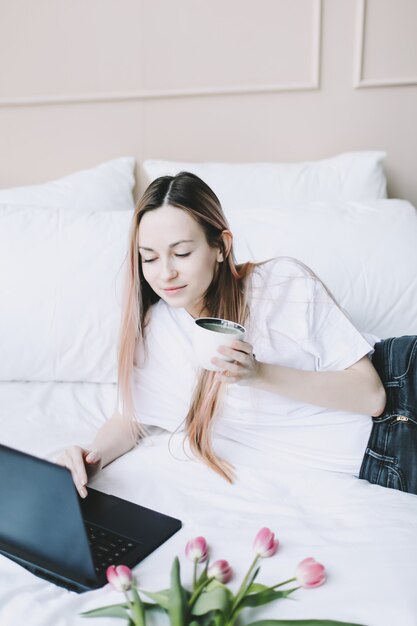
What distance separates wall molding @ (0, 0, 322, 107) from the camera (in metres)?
1.92

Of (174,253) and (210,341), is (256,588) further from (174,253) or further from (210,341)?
(174,253)

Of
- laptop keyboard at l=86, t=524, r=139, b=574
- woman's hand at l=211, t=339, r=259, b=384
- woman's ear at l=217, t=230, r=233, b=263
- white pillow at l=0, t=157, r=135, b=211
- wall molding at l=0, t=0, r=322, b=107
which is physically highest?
wall molding at l=0, t=0, r=322, b=107

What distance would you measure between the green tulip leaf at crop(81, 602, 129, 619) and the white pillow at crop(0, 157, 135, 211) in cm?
127

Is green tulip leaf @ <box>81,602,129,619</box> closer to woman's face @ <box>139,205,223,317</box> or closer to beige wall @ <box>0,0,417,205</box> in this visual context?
woman's face @ <box>139,205,223,317</box>

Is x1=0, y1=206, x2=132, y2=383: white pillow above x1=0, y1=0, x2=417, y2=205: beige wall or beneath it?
beneath

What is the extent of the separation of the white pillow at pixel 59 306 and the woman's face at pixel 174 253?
16.0 inches

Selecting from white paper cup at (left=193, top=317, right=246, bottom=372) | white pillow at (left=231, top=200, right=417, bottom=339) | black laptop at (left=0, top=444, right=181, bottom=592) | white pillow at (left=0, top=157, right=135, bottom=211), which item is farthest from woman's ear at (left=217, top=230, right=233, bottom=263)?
white pillow at (left=0, top=157, right=135, bottom=211)

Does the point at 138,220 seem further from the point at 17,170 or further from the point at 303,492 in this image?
the point at 17,170

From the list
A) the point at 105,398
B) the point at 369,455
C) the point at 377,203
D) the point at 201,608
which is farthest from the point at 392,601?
the point at 377,203

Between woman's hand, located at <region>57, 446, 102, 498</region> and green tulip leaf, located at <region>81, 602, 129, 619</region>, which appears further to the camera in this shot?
woman's hand, located at <region>57, 446, 102, 498</region>

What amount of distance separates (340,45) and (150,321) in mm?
1140

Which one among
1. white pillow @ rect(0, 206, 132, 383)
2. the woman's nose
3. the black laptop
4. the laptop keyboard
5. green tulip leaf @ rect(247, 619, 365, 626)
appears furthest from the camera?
white pillow @ rect(0, 206, 132, 383)

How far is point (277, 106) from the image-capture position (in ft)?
6.59

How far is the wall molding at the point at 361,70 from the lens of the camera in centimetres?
188
